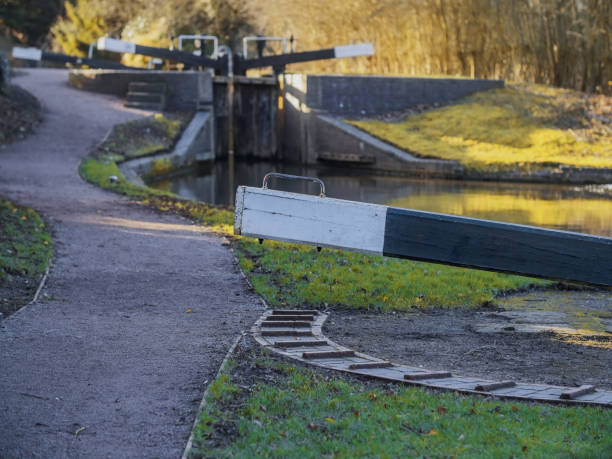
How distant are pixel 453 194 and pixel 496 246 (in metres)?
13.6

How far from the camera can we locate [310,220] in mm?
5699

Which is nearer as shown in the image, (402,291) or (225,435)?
(225,435)

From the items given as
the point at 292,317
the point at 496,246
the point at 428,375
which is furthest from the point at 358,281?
the point at 428,375

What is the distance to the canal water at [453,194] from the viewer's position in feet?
52.2

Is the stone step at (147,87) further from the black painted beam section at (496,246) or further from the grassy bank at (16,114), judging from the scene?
the black painted beam section at (496,246)

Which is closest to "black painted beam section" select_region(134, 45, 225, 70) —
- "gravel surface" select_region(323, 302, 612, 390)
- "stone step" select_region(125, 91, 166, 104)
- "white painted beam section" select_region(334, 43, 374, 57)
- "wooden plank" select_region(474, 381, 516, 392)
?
"stone step" select_region(125, 91, 166, 104)

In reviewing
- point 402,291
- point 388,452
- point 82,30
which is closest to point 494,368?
point 388,452

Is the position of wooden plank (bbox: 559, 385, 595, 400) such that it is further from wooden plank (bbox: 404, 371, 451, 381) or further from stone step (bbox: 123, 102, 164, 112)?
stone step (bbox: 123, 102, 164, 112)

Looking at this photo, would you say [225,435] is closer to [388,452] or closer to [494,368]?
[388,452]

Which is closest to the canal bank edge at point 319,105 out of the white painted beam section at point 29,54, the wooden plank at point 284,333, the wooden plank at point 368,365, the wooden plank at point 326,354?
the white painted beam section at point 29,54

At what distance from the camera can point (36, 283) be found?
8289mm

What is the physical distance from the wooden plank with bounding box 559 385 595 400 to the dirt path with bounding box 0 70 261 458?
211 cm

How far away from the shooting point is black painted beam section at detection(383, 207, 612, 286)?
5.73 meters

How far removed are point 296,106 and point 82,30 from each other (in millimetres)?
13395
